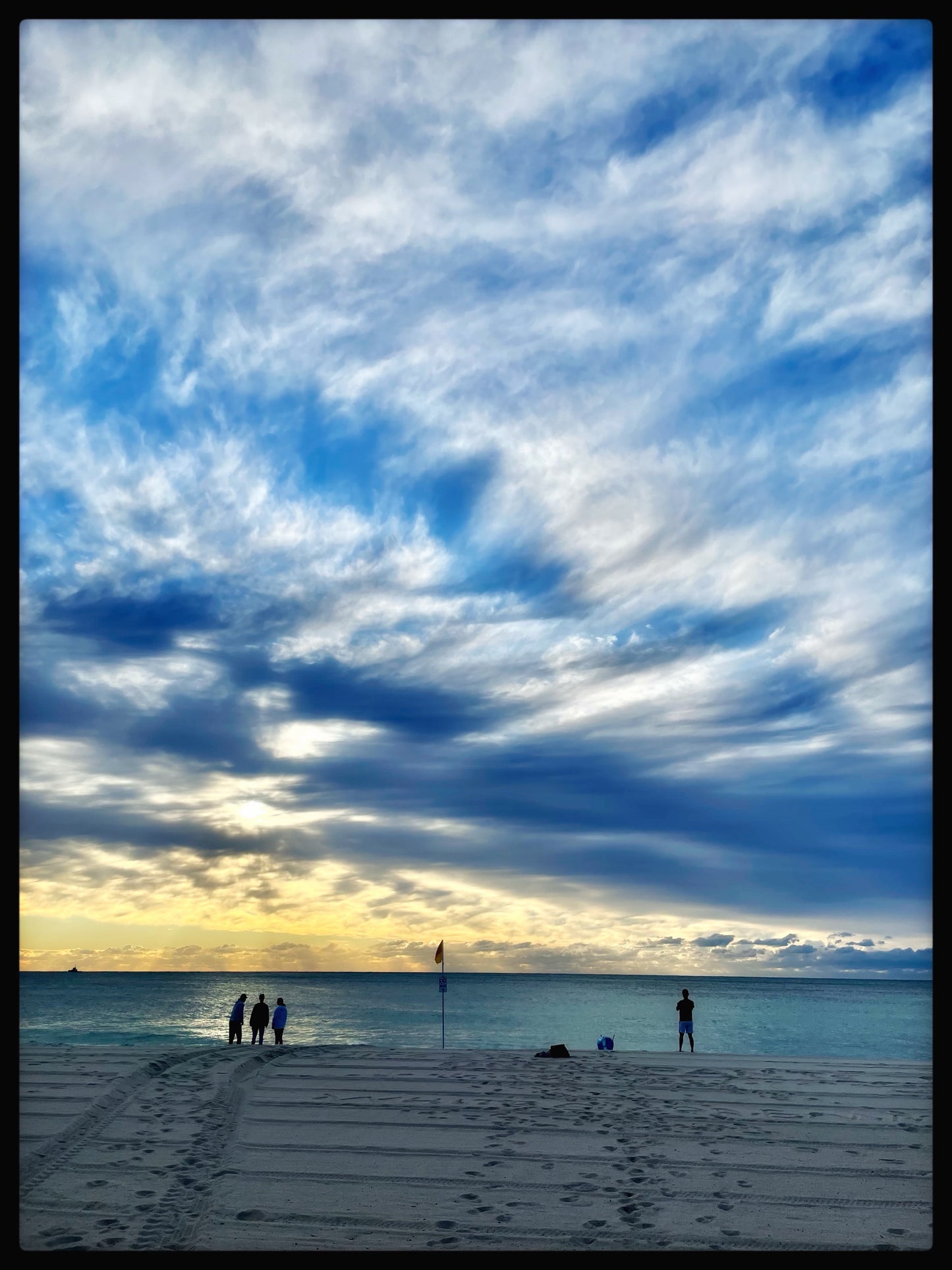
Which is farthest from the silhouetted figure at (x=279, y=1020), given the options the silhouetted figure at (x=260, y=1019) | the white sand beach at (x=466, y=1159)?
the white sand beach at (x=466, y=1159)

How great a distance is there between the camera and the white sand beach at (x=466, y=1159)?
8.34m

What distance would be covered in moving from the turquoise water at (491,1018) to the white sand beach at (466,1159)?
71.6 feet

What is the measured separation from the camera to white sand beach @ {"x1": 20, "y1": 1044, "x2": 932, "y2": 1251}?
27.3 ft

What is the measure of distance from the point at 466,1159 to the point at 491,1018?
69.6 metres

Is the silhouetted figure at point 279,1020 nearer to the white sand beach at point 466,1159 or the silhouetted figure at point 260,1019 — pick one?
the silhouetted figure at point 260,1019

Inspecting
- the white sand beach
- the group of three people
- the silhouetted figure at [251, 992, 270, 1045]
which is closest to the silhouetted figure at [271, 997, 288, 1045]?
the group of three people

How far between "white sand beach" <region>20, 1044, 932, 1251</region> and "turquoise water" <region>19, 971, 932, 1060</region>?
21.8 metres

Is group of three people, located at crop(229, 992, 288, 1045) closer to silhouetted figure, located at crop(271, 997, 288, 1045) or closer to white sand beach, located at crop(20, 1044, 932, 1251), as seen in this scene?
silhouetted figure, located at crop(271, 997, 288, 1045)

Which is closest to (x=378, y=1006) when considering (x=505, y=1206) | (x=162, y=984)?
(x=162, y=984)

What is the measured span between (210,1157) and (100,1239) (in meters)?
3.27

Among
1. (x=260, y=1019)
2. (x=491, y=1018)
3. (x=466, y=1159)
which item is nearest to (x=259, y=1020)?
(x=260, y=1019)

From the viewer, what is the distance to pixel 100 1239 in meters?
7.83
